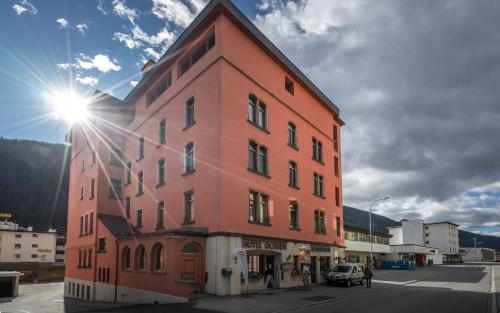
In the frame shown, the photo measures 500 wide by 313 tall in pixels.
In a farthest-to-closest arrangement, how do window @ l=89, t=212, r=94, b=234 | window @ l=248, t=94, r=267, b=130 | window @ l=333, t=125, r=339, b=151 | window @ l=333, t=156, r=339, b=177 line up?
window @ l=333, t=125, r=339, b=151
window @ l=333, t=156, r=339, b=177
window @ l=89, t=212, r=94, b=234
window @ l=248, t=94, r=267, b=130

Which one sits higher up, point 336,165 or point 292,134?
point 292,134

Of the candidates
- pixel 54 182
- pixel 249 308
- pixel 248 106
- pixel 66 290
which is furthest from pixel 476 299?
pixel 54 182

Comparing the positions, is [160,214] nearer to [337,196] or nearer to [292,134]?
[292,134]

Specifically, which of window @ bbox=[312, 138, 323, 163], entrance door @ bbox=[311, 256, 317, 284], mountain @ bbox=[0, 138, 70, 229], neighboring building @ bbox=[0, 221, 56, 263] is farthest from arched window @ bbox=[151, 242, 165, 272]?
mountain @ bbox=[0, 138, 70, 229]

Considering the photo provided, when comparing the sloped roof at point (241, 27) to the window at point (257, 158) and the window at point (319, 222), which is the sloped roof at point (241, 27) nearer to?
the window at point (257, 158)

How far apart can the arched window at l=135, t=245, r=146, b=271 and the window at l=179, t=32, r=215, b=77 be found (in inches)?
556

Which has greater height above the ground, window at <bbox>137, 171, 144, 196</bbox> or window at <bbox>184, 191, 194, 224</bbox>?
window at <bbox>137, 171, 144, 196</bbox>

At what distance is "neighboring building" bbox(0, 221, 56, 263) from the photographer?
98750 millimetres

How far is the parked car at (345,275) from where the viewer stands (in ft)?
107

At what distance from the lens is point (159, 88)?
35.9 m

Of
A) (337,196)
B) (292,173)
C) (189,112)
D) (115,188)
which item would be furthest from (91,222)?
(337,196)

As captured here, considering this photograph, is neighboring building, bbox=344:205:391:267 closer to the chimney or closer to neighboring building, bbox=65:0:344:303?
neighboring building, bbox=65:0:344:303

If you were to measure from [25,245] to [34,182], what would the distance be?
231 feet

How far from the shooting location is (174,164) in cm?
3055
